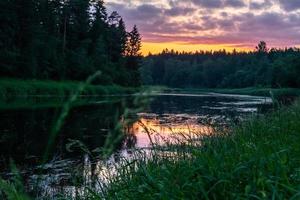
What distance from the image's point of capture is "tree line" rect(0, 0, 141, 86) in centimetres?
4788

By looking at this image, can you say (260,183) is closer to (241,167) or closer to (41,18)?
(241,167)

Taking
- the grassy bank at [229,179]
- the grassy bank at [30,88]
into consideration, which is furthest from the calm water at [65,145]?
the grassy bank at [30,88]

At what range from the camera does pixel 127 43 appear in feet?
328

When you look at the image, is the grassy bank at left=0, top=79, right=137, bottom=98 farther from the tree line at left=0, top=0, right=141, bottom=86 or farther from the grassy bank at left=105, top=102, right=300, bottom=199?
the grassy bank at left=105, top=102, right=300, bottom=199

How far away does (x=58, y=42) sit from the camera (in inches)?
2333

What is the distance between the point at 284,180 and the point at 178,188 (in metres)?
0.93

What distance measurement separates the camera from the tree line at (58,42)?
157 feet

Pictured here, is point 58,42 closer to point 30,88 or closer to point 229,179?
point 30,88

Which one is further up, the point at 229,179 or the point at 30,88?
the point at 229,179

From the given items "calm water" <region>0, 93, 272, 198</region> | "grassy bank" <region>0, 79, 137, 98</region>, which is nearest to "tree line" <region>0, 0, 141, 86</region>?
"grassy bank" <region>0, 79, 137, 98</region>

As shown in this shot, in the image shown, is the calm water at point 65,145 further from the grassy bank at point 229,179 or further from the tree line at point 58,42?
the tree line at point 58,42

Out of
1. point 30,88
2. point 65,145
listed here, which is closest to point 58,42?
point 30,88

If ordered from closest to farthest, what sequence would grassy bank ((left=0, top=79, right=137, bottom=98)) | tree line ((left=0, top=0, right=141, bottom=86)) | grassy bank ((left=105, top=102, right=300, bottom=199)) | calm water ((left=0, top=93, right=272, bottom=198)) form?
grassy bank ((left=105, top=102, right=300, bottom=199)) → calm water ((left=0, top=93, right=272, bottom=198)) → grassy bank ((left=0, top=79, right=137, bottom=98)) → tree line ((left=0, top=0, right=141, bottom=86))

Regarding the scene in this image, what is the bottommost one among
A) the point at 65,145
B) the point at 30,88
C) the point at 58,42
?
the point at 30,88
